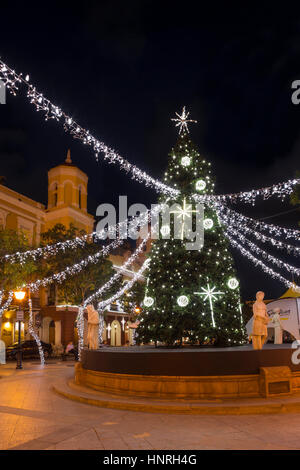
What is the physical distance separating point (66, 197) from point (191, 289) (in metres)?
26.9

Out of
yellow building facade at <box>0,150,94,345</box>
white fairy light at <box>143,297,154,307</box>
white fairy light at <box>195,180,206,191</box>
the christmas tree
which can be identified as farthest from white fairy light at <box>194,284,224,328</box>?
yellow building facade at <box>0,150,94,345</box>

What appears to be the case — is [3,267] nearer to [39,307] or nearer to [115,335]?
[39,307]

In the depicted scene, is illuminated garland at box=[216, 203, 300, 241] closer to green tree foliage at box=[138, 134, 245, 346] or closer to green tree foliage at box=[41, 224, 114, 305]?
green tree foliage at box=[138, 134, 245, 346]

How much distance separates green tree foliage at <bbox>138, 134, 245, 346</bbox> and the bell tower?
24298mm

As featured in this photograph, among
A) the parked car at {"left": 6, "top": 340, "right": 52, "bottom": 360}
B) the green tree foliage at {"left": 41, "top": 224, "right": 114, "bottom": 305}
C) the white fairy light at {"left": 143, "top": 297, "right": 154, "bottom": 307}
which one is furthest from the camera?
the parked car at {"left": 6, "top": 340, "right": 52, "bottom": 360}

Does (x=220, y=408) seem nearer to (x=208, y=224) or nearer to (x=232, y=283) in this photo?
(x=232, y=283)

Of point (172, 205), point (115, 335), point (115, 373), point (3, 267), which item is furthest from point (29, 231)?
point (115, 373)

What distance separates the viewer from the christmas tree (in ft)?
38.4

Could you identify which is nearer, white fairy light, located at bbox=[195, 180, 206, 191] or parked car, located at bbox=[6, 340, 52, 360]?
white fairy light, located at bbox=[195, 180, 206, 191]

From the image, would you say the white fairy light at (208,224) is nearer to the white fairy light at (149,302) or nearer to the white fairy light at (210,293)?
the white fairy light at (210,293)

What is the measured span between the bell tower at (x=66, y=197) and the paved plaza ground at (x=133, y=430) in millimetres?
28400

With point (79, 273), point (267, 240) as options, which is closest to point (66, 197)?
point (79, 273)

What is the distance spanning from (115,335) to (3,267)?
1010 inches

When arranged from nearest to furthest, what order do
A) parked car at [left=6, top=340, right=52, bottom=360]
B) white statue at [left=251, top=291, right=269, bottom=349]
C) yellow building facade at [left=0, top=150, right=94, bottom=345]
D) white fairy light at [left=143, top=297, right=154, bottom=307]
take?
white statue at [left=251, top=291, right=269, bottom=349], white fairy light at [left=143, top=297, right=154, bottom=307], parked car at [left=6, top=340, right=52, bottom=360], yellow building facade at [left=0, top=150, right=94, bottom=345]
